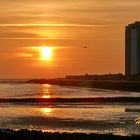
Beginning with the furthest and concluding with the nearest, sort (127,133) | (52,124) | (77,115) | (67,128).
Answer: (77,115), (52,124), (67,128), (127,133)

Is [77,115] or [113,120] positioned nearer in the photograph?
[113,120]

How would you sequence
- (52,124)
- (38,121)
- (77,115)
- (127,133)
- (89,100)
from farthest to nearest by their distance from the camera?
(89,100) < (77,115) < (38,121) < (52,124) < (127,133)

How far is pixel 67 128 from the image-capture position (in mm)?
36469

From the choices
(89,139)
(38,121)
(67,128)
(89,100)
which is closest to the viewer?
(89,139)

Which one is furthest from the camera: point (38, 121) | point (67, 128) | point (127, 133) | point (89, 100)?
point (89, 100)

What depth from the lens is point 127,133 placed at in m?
32.8

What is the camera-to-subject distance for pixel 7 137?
28.1 metres

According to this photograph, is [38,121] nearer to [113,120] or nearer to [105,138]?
[113,120]

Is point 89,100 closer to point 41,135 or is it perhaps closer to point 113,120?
point 113,120

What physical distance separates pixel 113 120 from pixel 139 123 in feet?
12.2

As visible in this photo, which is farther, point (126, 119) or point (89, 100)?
point (89, 100)

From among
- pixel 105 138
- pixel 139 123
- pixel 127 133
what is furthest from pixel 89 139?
pixel 139 123

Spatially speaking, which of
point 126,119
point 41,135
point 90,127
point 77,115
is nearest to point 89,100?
point 77,115

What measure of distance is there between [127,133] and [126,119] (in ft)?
33.0
